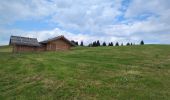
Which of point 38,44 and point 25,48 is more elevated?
point 38,44

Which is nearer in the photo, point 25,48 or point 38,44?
point 25,48

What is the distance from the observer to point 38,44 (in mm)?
54094

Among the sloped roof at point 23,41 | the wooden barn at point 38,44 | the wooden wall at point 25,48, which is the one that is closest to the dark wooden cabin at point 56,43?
the wooden barn at point 38,44

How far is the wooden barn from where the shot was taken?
170 ft

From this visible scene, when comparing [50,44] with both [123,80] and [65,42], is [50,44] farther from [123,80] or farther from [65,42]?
[123,80]

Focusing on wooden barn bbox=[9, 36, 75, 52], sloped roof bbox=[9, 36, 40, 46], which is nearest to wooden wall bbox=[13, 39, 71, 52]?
wooden barn bbox=[9, 36, 75, 52]

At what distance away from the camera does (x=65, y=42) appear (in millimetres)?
55375

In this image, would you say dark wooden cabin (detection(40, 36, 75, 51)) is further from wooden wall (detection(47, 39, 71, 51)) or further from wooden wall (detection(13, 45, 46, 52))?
wooden wall (detection(13, 45, 46, 52))

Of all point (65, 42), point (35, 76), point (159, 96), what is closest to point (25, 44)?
point (65, 42)

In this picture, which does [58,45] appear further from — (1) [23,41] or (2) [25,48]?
(1) [23,41]

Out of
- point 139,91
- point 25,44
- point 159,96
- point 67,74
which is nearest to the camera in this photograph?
point 159,96

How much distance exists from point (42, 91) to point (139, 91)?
20.4ft

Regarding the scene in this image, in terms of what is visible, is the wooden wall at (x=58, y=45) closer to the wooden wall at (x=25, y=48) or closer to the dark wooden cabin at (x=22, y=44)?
the wooden wall at (x=25, y=48)

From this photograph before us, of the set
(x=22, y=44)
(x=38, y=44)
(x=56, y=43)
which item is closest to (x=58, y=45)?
(x=56, y=43)
